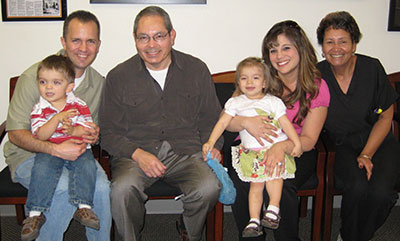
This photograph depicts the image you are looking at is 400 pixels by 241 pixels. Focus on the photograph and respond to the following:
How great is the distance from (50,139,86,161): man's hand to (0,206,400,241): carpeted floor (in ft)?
2.79

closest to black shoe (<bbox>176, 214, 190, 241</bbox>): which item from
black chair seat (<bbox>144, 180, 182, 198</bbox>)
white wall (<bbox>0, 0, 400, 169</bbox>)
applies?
black chair seat (<bbox>144, 180, 182, 198</bbox>)

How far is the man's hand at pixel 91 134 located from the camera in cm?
227

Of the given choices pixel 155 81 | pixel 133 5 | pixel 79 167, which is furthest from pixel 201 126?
pixel 133 5

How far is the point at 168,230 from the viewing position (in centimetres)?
288

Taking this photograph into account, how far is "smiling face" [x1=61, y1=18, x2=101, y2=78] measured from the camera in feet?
7.91

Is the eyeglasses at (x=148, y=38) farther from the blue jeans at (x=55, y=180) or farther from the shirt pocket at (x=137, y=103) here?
the blue jeans at (x=55, y=180)

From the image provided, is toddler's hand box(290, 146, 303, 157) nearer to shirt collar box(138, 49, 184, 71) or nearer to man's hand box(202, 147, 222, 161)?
man's hand box(202, 147, 222, 161)

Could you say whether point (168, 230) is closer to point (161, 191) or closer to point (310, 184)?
point (161, 191)

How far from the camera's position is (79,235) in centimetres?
279

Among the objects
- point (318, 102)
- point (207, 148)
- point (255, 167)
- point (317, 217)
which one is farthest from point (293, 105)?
point (317, 217)

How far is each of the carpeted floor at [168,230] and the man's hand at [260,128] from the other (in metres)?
0.89

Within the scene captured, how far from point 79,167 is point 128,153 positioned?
32 centimetres

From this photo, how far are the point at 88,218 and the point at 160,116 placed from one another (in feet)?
2.59

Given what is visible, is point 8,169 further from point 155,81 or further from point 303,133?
point 303,133
